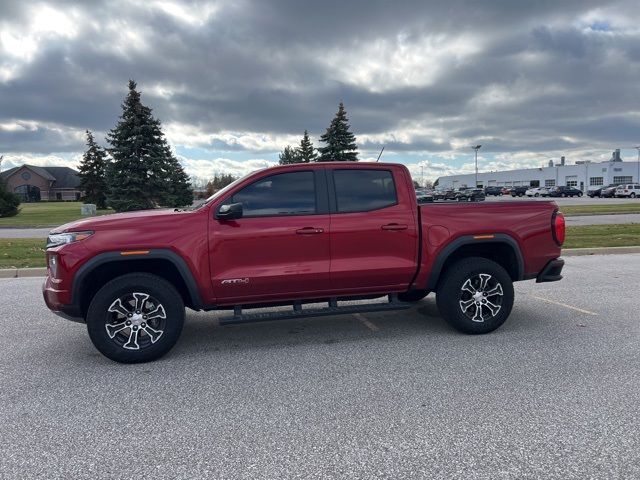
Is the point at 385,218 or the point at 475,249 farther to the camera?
the point at 475,249

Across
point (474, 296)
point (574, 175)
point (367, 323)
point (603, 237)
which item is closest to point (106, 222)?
point (367, 323)

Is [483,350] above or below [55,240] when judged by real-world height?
below

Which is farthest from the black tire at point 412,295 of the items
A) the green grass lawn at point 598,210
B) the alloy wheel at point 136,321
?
the green grass lawn at point 598,210

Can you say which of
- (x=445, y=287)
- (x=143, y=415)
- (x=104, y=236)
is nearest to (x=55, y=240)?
(x=104, y=236)

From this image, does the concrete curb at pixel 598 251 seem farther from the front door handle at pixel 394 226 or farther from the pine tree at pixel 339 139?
the pine tree at pixel 339 139

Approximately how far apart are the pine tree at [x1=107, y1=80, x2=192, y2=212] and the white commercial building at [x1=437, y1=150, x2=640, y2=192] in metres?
74.7

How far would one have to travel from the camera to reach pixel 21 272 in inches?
394

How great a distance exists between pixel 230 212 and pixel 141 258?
3.13 feet

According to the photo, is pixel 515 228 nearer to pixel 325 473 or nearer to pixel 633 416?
pixel 633 416

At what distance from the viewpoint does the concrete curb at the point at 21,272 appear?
9.91 m

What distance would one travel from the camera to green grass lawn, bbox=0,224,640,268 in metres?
11.0

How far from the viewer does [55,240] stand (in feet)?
15.4

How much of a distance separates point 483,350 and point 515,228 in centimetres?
149

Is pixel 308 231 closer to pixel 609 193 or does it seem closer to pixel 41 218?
pixel 41 218
